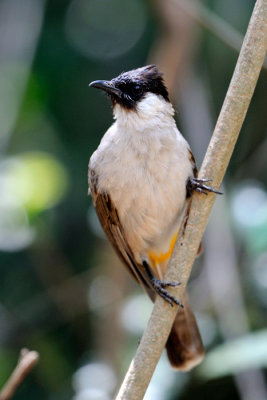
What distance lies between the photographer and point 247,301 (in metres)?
3.62

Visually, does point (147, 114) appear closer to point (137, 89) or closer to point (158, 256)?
point (137, 89)

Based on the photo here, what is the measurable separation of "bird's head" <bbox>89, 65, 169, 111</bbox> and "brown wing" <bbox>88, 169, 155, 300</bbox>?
0.37 m

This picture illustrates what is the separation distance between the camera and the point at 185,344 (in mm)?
3133

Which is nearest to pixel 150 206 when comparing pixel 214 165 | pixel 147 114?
pixel 147 114

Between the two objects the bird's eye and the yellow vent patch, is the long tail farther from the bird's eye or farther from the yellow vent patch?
the bird's eye

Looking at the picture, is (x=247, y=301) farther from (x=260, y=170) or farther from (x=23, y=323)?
(x=23, y=323)

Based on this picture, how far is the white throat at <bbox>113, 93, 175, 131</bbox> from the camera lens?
9.75 feet

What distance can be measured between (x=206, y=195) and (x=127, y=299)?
1.78 m

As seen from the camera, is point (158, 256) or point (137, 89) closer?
point (137, 89)

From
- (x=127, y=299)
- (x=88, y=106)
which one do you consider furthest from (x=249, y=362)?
(x=88, y=106)

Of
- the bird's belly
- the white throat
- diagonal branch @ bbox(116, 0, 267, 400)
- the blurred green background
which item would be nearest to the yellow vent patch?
the bird's belly

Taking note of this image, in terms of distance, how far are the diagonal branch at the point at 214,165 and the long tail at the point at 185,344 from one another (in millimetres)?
925

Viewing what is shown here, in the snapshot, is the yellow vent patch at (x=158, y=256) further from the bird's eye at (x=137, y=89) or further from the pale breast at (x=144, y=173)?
the bird's eye at (x=137, y=89)

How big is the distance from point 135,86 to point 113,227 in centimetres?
67
